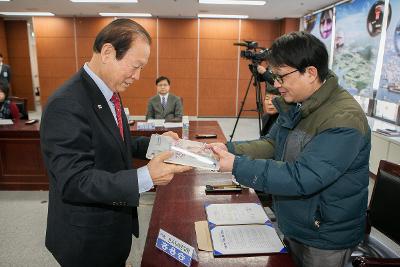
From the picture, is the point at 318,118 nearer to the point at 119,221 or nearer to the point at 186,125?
the point at 119,221

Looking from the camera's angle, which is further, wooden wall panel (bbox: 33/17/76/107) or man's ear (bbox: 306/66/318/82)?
wooden wall panel (bbox: 33/17/76/107)

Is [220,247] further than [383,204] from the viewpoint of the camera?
No

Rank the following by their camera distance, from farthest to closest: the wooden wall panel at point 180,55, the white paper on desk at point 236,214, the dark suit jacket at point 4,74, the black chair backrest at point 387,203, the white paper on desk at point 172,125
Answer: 1. the wooden wall panel at point 180,55
2. the dark suit jacket at point 4,74
3. the white paper on desk at point 172,125
4. the black chair backrest at point 387,203
5. the white paper on desk at point 236,214

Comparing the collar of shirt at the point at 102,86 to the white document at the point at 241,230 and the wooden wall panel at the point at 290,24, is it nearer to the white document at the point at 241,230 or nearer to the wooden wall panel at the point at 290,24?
the white document at the point at 241,230

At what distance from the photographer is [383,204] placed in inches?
70.1

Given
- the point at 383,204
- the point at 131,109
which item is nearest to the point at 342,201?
the point at 383,204

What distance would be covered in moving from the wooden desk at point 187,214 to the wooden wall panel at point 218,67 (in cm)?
679

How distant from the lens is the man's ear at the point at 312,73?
1.23 m

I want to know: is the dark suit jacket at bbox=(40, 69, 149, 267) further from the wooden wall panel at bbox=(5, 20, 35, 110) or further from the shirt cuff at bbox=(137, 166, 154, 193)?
the wooden wall panel at bbox=(5, 20, 35, 110)

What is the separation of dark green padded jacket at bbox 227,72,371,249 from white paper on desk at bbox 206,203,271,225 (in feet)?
0.51

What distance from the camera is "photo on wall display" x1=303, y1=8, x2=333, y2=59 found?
6518 mm

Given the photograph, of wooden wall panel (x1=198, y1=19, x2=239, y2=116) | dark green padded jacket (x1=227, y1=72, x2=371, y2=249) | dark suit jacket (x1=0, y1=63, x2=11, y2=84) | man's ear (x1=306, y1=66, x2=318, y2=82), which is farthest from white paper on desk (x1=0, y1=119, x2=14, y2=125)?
wooden wall panel (x1=198, y1=19, x2=239, y2=116)

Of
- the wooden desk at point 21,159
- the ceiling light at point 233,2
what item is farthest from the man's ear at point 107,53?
the ceiling light at point 233,2

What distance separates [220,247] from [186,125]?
2421mm
